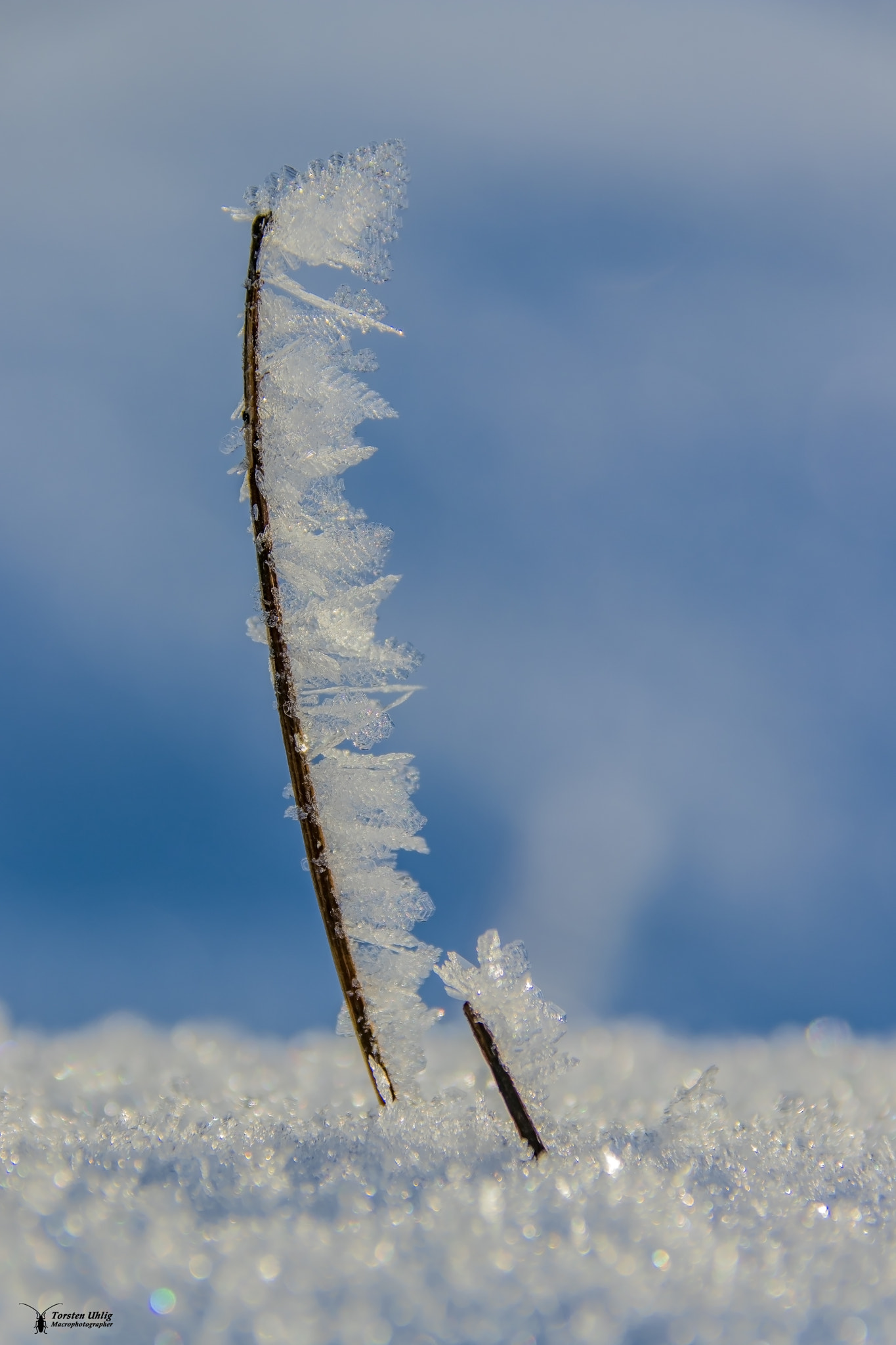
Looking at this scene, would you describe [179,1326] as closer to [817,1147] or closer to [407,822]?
[407,822]

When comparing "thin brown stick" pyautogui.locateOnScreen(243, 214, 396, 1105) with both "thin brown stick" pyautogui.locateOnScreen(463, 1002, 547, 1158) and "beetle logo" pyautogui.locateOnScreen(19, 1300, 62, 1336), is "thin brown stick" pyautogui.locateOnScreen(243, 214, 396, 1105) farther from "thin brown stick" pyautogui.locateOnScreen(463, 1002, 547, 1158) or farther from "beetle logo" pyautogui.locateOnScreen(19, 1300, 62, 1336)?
"beetle logo" pyautogui.locateOnScreen(19, 1300, 62, 1336)

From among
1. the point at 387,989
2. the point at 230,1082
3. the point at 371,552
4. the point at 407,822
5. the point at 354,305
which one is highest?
the point at 354,305

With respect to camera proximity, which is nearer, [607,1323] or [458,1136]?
[607,1323]

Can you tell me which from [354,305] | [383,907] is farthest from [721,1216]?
[354,305]

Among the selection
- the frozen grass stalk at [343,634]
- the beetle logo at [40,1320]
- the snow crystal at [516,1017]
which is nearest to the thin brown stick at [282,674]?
the frozen grass stalk at [343,634]

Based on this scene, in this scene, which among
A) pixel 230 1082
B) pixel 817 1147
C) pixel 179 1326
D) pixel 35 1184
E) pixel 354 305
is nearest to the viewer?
pixel 179 1326

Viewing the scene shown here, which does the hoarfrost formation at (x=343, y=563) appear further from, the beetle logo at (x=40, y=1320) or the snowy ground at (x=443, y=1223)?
the beetle logo at (x=40, y=1320)

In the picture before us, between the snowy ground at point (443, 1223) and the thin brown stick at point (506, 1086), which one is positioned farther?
the thin brown stick at point (506, 1086)

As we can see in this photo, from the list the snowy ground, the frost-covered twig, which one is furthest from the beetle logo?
the frost-covered twig
